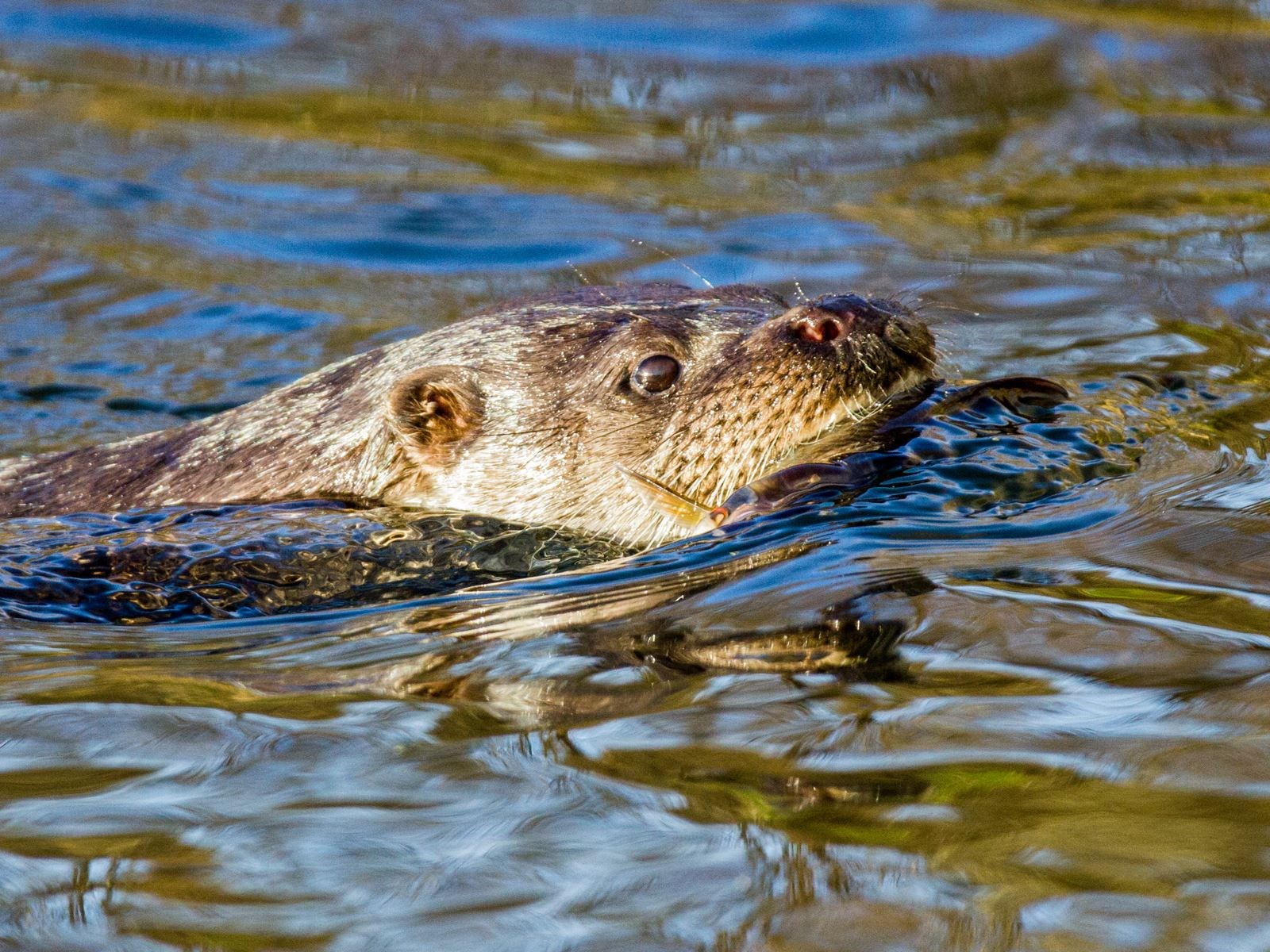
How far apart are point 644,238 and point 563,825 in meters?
6.79

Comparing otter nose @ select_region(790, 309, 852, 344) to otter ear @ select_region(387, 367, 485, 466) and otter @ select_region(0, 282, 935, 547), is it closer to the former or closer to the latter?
otter @ select_region(0, 282, 935, 547)

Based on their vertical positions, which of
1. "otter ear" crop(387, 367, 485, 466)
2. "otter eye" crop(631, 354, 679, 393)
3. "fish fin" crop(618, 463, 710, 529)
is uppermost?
"otter eye" crop(631, 354, 679, 393)

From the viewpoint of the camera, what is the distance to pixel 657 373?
206 inches

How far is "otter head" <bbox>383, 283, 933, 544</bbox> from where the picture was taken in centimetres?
484

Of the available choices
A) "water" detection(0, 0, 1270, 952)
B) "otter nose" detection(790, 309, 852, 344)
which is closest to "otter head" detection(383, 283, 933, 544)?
"otter nose" detection(790, 309, 852, 344)

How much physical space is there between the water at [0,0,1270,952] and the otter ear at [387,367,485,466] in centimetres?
30

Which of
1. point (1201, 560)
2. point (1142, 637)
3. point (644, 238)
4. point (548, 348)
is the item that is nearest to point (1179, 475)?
point (1201, 560)

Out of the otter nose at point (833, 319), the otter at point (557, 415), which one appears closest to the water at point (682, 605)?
the otter at point (557, 415)

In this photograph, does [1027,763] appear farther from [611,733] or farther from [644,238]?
[644,238]

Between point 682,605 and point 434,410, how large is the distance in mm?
1590

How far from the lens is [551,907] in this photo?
281 centimetres

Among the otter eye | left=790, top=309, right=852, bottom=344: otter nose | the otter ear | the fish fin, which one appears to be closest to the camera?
left=790, top=309, right=852, bottom=344: otter nose

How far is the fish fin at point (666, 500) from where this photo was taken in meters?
5.07

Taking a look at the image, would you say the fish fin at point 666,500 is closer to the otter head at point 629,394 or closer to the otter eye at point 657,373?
the otter head at point 629,394
